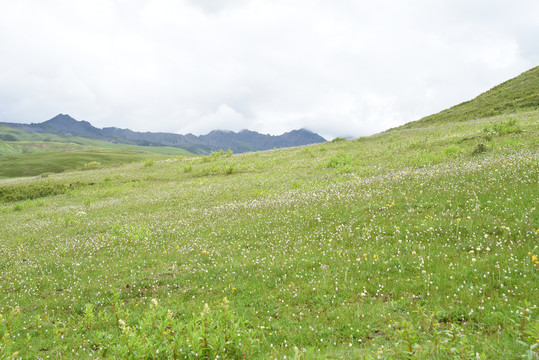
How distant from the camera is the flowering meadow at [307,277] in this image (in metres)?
4.81

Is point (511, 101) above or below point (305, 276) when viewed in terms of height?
above

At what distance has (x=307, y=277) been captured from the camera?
764 centimetres

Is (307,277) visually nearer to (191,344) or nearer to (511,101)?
(191,344)

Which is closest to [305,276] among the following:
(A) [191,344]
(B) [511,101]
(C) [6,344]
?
(A) [191,344]

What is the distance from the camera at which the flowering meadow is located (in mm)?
4809

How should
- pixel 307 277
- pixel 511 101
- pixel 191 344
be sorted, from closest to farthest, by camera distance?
pixel 191 344 < pixel 307 277 < pixel 511 101

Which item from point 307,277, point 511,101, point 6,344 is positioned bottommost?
point 307,277

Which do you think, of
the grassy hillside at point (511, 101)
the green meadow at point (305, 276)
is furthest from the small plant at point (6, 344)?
the grassy hillside at point (511, 101)

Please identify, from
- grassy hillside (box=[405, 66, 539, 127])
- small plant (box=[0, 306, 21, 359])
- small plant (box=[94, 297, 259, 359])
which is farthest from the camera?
grassy hillside (box=[405, 66, 539, 127])

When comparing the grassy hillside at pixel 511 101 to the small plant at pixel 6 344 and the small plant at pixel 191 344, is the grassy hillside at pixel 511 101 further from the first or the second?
the small plant at pixel 6 344

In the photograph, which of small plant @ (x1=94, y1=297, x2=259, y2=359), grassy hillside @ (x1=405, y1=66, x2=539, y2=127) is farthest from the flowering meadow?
grassy hillside @ (x1=405, y1=66, x2=539, y2=127)

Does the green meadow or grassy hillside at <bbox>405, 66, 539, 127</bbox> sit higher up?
grassy hillside at <bbox>405, 66, 539, 127</bbox>

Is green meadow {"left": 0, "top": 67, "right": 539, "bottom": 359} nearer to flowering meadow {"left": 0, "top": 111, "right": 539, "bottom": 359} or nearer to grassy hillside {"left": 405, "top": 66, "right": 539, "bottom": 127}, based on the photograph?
flowering meadow {"left": 0, "top": 111, "right": 539, "bottom": 359}

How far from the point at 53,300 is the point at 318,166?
22430 mm
